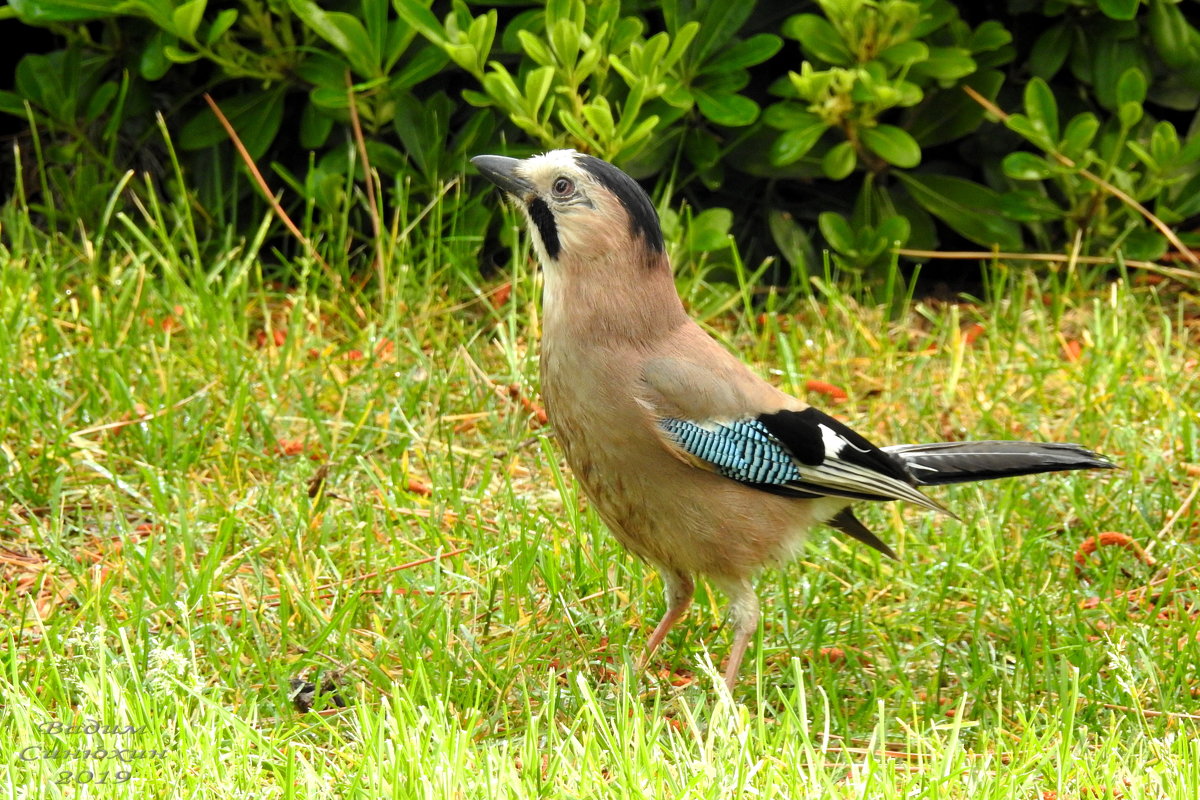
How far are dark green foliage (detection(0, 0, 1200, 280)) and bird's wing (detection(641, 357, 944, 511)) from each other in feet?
5.36

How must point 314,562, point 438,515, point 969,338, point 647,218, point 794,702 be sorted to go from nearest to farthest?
point 794,702
point 647,218
point 314,562
point 438,515
point 969,338

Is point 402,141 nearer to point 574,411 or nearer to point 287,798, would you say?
point 574,411

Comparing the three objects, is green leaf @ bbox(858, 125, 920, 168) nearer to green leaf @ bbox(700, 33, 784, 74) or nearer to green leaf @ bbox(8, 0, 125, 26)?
green leaf @ bbox(700, 33, 784, 74)

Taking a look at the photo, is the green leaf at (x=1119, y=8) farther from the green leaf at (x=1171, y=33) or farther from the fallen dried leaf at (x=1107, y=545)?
the fallen dried leaf at (x=1107, y=545)

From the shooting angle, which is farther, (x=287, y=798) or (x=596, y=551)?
(x=596, y=551)

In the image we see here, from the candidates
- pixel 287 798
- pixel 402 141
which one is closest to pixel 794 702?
pixel 287 798

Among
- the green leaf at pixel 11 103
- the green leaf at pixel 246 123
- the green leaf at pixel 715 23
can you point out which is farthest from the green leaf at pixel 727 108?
the green leaf at pixel 11 103

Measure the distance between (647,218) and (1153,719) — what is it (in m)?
1.61

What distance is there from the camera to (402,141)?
569cm

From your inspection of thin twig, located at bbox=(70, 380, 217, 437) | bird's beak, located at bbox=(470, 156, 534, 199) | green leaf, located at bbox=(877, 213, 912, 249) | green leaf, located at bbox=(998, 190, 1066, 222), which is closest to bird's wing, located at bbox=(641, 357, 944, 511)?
bird's beak, located at bbox=(470, 156, 534, 199)

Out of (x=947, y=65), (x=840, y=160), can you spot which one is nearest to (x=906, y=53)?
(x=947, y=65)

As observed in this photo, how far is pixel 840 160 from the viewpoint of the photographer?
18.1 feet

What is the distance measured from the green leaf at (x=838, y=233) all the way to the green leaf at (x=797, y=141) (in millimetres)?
383

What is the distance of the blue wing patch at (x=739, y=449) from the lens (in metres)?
3.47
